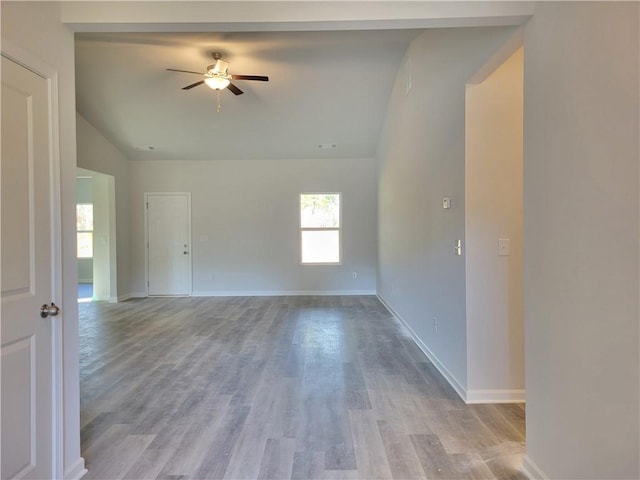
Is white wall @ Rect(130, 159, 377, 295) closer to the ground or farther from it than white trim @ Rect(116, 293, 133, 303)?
farther from it

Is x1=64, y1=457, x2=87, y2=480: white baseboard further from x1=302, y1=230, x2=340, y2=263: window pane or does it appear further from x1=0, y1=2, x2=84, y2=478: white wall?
x1=302, y1=230, x2=340, y2=263: window pane

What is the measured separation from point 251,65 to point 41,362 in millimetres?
4041

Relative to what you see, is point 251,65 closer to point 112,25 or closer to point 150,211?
point 112,25

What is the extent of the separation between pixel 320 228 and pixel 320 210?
36 cm

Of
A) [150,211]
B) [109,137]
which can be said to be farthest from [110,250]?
[109,137]

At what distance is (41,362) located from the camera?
1.59 m

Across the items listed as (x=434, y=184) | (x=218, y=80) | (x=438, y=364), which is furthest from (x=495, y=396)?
(x=218, y=80)

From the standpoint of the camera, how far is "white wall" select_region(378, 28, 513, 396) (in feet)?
8.38

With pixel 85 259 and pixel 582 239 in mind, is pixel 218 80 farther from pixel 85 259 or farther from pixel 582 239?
pixel 85 259

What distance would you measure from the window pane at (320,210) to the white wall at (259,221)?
0.43 feet

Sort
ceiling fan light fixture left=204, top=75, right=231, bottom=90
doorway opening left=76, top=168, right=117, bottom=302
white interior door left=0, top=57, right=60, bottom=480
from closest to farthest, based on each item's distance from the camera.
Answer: white interior door left=0, top=57, right=60, bottom=480 < ceiling fan light fixture left=204, top=75, right=231, bottom=90 < doorway opening left=76, top=168, right=117, bottom=302

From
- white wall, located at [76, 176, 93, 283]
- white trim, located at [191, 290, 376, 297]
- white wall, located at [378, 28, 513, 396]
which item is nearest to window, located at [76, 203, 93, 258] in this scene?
white wall, located at [76, 176, 93, 283]

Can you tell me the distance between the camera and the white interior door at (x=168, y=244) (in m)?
6.96

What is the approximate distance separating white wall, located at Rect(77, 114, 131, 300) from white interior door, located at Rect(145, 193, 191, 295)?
406 millimetres
